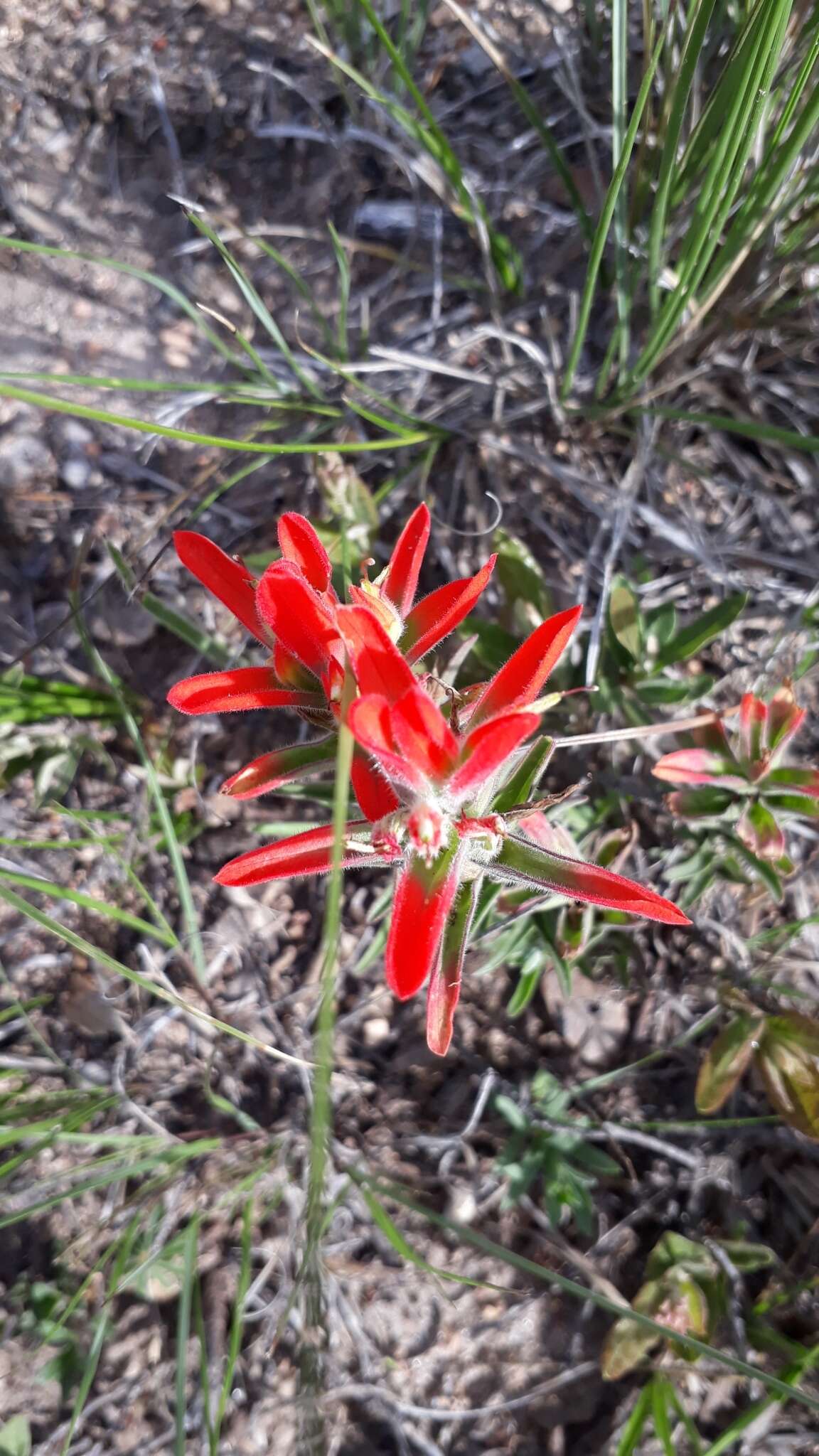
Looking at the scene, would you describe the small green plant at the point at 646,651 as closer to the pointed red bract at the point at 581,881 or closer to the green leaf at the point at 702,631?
the green leaf at the point at 702,631

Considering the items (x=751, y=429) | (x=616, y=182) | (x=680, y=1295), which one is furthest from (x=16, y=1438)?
(x=616, y=182)

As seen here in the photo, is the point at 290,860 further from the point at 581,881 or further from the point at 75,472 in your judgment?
the point at 75,472

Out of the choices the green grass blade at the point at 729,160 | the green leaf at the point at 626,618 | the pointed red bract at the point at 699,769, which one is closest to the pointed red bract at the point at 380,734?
the pointed red bract at the point at 699,769

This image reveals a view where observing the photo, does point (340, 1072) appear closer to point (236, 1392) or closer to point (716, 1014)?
point (236, 1392)

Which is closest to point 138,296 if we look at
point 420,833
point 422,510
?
point 422,510

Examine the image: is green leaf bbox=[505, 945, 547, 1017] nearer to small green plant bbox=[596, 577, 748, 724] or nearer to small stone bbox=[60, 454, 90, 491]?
small green plant bbox=[596, 577, 748, 724]
